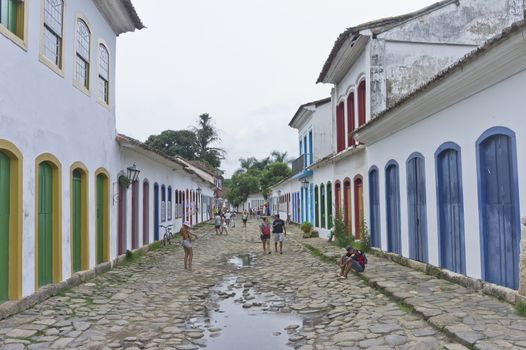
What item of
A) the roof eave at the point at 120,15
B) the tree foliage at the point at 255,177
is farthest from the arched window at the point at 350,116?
the tree foliage at the point at 255,177

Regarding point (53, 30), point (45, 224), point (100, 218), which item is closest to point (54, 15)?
point (53, 30)

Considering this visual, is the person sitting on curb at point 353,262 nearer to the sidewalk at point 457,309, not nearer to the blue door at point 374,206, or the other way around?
the sidewalk at point 457,309

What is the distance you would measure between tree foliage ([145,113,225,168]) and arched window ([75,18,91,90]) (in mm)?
48197

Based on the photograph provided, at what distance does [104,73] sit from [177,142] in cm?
4778

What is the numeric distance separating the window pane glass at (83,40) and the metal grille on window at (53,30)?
2.95ft

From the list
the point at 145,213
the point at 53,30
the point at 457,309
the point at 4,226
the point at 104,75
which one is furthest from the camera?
the point at 145,213

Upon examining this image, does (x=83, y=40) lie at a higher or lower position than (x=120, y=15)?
lower

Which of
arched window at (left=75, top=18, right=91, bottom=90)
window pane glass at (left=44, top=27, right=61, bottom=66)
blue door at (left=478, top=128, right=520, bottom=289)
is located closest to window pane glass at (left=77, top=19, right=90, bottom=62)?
arched window at (left=75, top=18, right=91, bottom=90)

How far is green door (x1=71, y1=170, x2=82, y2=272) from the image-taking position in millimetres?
9094

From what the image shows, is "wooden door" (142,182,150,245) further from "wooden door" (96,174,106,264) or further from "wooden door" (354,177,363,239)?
"wooden door" (354,177,363,239)

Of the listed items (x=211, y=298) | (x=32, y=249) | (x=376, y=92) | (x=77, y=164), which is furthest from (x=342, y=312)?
(x=376, y=92)

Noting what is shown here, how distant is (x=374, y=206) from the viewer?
12.8 metres

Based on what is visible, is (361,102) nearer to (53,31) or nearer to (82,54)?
(82,54)

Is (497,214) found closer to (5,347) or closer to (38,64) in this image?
(5,347)
